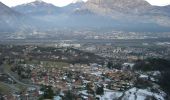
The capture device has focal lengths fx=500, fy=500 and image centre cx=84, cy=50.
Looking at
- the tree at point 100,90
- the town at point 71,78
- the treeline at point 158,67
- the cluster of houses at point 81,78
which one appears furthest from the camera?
the treeline at point 158,67

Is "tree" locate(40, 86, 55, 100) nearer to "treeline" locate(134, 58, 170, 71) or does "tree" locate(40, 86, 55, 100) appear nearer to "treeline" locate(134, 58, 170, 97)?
"treeline" locate(134, 58, 170, 97)

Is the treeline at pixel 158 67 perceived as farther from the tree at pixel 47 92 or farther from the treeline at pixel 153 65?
the tree at pixel 47 92

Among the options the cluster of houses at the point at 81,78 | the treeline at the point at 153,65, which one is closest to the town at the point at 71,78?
the cluster of houses at the point at 81,78

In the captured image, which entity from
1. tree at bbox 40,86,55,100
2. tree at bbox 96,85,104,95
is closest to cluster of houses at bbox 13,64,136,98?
tree at bbox 96,85,104,95

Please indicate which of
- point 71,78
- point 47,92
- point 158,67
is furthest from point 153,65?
point 47,92

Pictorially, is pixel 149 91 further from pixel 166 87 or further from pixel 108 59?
pixel 108 59

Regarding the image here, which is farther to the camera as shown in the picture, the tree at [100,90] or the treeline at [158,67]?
the treeline at [158,67]

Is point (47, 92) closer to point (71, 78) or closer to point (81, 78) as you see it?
point (71, 78)

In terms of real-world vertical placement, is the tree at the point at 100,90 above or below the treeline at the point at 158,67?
below

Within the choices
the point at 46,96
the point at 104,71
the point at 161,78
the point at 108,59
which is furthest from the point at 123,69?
the point at 46,96

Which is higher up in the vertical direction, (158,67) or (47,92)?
(158,67)

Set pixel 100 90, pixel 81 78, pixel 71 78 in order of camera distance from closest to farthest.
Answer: pixel 100 90
pixel 71 78
pixel 81 78
